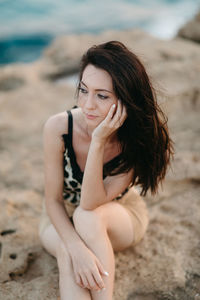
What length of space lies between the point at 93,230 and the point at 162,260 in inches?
28.9

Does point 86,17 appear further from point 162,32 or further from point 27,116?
point 27,116

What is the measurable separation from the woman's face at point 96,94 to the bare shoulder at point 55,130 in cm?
30

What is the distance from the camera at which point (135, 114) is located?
2.21 m

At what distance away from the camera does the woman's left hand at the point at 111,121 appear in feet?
6.98

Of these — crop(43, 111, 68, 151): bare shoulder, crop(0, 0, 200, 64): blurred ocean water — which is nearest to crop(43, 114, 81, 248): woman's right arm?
crop(43, 111, 68, 151): bare shoulder

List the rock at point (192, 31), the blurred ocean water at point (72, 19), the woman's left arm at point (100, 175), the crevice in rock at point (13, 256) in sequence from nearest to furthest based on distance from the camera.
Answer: the woman's left arm at point (100, 175), the crevice in rock at point (13, 256), the rock at point (192, 31), the blurred ocean water at point (72, 19)

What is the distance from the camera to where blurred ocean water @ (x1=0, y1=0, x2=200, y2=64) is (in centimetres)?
1217

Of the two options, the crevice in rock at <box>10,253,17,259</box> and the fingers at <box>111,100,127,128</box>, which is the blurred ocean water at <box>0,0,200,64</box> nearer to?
the crevice in rock at <box>10,253,17,259</box>

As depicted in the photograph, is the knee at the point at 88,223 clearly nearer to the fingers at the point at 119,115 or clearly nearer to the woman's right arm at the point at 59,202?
the woman's right arm at the point at 59,202

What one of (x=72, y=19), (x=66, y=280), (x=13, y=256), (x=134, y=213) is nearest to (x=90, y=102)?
(x=134, y=213)

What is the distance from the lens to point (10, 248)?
2738 mm

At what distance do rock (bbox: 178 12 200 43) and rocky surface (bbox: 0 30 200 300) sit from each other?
1.55 m

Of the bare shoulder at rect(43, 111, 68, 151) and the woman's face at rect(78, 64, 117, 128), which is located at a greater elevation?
the woman's face at rect(78, 64, 117, 128)

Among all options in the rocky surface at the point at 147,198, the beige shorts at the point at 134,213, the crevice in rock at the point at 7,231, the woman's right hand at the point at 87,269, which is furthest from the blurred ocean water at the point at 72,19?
the woman's right hand at the point at 87,269
